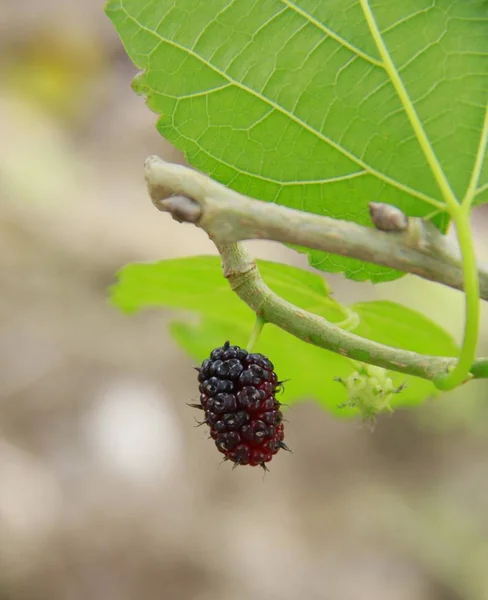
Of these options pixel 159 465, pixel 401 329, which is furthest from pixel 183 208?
pixel 159 465

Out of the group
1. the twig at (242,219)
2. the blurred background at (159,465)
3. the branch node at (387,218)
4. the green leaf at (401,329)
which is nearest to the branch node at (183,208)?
the twig at (242,219)

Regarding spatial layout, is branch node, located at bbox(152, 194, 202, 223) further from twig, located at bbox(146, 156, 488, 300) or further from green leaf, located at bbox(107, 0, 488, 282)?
green leaf, located at bbox(107, 0, 488, 282)

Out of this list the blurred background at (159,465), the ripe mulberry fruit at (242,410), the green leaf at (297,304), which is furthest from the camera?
the blurred background at (159,465)

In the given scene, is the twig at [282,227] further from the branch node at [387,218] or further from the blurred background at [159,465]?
the blurred background at [159,465]

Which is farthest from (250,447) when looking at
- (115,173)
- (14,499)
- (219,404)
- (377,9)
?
(115,173)

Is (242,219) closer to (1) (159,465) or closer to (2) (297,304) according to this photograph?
(2) (297,304)

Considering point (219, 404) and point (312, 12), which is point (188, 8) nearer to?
point (312, 12)

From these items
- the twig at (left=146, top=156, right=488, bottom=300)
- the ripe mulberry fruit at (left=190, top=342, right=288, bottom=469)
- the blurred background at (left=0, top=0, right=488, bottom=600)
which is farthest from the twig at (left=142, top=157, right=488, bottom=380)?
the blurred background at (left=0, top=0, right=488, bottom=600)

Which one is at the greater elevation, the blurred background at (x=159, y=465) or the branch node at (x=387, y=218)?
the blurred background at (x=159, y=465)
